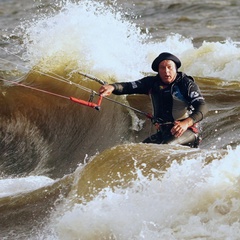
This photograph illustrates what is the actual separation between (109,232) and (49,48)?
8.18m

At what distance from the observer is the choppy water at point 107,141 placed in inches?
213

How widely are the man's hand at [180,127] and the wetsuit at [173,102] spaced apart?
29cm

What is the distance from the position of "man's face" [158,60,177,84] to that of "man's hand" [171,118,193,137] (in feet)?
2.12

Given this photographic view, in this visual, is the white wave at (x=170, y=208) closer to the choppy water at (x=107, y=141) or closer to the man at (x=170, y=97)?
the choppy water at (x=107, y=141)

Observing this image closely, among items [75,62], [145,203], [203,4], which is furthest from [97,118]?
[203,4]

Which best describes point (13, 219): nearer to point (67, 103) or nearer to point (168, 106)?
point (168, 106)

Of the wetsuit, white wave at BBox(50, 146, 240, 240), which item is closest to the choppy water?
white wave at BBox(50, 146, 240, 240)

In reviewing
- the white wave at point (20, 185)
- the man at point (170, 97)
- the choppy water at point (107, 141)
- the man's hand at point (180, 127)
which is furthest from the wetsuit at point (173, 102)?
the white wave at point (20, 185)

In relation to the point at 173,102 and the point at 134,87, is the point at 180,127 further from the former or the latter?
the point at 134,87

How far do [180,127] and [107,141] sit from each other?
8.05 ft

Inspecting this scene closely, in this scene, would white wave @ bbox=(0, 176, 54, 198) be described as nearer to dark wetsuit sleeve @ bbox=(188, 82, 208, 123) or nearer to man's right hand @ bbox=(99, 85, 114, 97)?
man's right hand @ bbox=(99, 85, 114, 97)

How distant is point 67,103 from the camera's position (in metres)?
11.0

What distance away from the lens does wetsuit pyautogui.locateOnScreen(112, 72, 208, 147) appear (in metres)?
7.75

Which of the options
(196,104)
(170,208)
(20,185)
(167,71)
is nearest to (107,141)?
(167,71)
